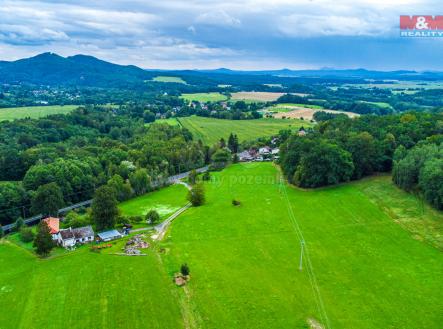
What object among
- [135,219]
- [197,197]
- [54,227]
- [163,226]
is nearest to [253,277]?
[163,226]

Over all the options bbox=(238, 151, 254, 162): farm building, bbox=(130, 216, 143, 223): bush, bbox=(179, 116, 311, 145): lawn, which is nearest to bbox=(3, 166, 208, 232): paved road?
bbox=(238, 151, 254, 162): farm building

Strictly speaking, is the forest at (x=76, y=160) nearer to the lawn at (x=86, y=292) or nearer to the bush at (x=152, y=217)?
the bush at (x=152, y=217)

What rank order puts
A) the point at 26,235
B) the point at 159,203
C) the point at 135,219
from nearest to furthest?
the point at 26,235, the point at 135,219, the point at 159,203

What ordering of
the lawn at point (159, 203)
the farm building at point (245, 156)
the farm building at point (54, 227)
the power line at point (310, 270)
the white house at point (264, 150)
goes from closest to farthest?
the power line at point (310, 270)
the farm building at point (54, 227)
the lawn at point (159, 203)
the farm building at point (245, 156)
the white house at point (264, 150)

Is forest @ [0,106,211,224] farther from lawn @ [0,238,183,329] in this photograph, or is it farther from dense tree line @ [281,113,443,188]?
dense tree line @ [281,113,443,188]

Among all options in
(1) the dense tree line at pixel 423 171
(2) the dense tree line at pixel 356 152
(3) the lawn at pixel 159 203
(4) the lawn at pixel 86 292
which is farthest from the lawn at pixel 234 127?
(4) the lawn at pixel 86 292

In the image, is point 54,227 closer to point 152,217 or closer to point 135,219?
point 135,219
